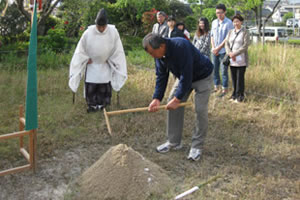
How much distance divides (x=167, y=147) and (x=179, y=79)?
3.11 ft

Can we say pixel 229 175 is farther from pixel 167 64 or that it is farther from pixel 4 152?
pixel 4 152

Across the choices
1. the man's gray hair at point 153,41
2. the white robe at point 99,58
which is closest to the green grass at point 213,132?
the white robe at point 99,58

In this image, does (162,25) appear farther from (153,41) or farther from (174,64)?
(153,41)

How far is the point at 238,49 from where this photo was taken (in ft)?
19.9

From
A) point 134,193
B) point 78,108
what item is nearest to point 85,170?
point 134,193

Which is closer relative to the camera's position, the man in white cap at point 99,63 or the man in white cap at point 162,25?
the man in white cap at point 99,63

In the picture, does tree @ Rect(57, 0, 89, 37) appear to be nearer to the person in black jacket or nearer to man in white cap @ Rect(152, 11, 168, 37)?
man in white cap @ Rect(152, 11, 168, 37)

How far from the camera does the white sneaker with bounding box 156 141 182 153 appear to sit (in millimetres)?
4238

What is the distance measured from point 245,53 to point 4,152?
4342 millimetres

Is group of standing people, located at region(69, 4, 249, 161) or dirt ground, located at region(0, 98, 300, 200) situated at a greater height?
group of standing people, located at region(69, 4, 249, 161)

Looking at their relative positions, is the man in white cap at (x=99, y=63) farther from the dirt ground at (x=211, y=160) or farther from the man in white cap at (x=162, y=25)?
the man in white cap at (x=162, y=25)

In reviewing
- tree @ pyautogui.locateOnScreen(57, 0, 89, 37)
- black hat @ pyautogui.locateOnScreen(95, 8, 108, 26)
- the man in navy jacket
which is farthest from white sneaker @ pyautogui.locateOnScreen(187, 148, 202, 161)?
tree @ pyautogui.locateOnScreen(57, 0, 89, 37)

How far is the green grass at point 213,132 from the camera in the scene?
357 cm

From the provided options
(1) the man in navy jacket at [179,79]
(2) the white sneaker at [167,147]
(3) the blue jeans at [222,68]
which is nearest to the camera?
(1) the man in navy jacket at [179,79]
